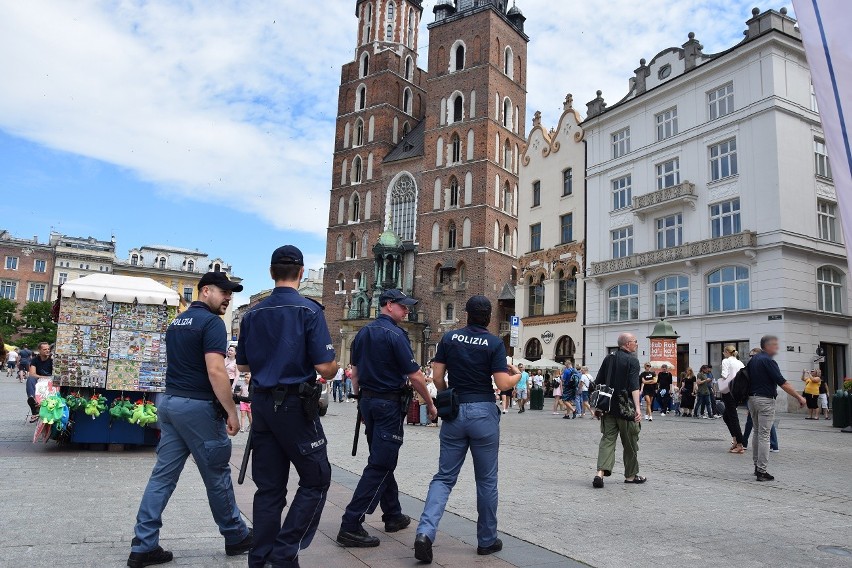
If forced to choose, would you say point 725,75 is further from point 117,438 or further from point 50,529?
point 50,529

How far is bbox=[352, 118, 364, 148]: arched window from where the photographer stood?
6226 cm

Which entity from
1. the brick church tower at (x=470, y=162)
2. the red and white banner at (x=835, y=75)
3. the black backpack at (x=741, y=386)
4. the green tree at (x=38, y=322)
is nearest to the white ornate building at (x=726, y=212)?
the black backpack at (x=741, y=386)

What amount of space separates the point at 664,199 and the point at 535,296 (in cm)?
1123

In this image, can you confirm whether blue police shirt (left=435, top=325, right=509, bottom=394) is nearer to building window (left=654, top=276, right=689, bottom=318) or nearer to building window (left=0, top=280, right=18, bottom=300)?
building window (left=654, top=276, right=689, bottom=318)

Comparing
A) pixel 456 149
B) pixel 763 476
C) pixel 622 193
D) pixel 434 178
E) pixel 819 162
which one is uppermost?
Result: pixel 456 149

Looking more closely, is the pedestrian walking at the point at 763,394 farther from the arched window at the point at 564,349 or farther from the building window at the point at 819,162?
the arched window at the point at 564,349

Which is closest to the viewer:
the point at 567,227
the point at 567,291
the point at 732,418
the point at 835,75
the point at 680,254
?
the point at 835,75

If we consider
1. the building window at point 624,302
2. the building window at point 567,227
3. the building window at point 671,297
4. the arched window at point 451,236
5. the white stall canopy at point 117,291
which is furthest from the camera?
the arched window at point 451,236

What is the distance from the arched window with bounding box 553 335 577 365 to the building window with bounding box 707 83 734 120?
13.6 metres

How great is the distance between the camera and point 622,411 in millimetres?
8156

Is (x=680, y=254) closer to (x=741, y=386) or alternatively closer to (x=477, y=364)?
(x=741, y=386)

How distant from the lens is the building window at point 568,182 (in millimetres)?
37500

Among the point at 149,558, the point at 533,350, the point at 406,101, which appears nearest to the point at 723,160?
the point at 533,350

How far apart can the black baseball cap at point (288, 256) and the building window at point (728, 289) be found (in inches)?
1050
